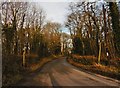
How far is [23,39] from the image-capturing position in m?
39.2

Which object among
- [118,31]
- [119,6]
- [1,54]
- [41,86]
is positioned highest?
[119,6]

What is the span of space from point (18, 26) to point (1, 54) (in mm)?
18748

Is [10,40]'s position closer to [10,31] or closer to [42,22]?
[10,31]

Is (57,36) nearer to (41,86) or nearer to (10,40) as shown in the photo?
(10,40)

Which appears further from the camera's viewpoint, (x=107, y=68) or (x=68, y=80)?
(x=107, y=68)

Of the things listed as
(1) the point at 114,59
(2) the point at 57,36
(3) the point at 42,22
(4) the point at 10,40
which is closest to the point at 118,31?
(1) the point at 114,59

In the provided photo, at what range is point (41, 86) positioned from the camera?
15438 mm

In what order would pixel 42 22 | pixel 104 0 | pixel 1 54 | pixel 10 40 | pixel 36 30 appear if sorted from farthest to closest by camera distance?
pixel 42 22, pixel 36 30, pixel 104 0, pixel 10 40, pixel 1 54

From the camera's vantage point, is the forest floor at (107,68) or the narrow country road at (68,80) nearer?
the narrow country road at (68,80)

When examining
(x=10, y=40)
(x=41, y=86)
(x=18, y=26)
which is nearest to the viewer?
(x=41, y=86)

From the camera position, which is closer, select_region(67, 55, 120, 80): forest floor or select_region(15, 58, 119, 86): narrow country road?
select_region(15, 58, 119, 86): narrow country road

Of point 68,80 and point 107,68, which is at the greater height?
point 107,68

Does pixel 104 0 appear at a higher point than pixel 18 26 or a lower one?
higher

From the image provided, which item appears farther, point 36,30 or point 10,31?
point 36,30
